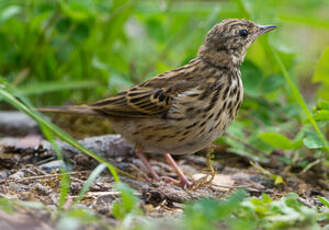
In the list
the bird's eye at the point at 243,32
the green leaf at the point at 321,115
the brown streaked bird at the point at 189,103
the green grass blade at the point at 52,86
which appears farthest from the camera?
the green grass blade at the point at 52,86

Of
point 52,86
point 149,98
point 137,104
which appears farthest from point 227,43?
point 52,86

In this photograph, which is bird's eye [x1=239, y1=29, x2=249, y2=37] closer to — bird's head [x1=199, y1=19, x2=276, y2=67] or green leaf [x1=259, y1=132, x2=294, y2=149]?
bird's head [x1=199, y1=19, x2=276, y2=67]

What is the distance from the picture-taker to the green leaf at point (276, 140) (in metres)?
5.23

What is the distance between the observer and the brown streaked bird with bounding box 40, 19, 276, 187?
193 inches

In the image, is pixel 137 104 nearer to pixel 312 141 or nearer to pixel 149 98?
pixel 149 98

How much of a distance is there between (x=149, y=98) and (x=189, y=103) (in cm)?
45

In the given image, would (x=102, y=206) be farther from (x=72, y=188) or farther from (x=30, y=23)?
(x=30, y=23)

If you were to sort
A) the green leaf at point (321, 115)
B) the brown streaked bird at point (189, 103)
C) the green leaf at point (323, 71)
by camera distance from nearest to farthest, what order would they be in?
the brown streaked bird at point (189, 103) → the green leaf at point (321, 115) → the green leaf at point (323, 71)

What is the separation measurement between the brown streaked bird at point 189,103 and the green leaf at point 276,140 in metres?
0.42

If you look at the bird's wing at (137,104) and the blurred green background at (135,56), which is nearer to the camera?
the bird's wing at (137,104)

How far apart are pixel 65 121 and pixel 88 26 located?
47.4 inches

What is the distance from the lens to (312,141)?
5.05 meters

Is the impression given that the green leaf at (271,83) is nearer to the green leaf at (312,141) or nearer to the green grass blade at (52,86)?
the green leaf at (312,141)

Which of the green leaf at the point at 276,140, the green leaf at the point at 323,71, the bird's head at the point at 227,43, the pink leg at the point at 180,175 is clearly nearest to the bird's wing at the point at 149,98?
the bird's head at the point at 227,43
